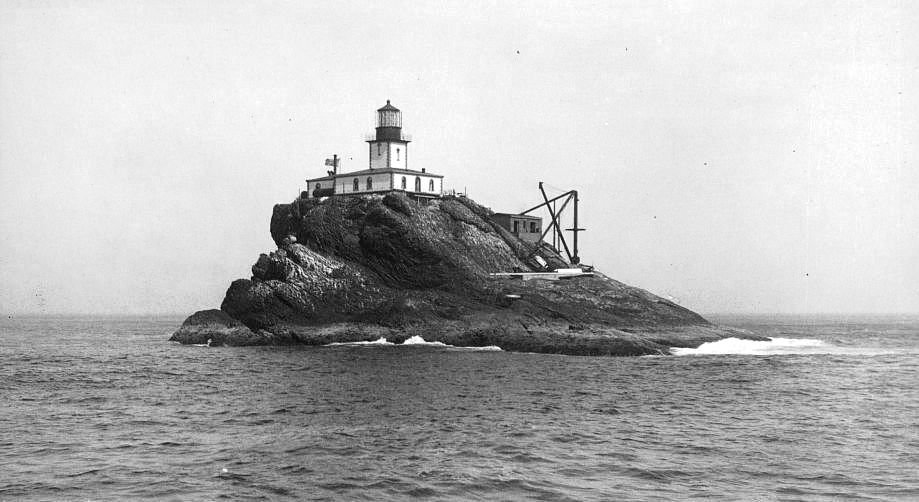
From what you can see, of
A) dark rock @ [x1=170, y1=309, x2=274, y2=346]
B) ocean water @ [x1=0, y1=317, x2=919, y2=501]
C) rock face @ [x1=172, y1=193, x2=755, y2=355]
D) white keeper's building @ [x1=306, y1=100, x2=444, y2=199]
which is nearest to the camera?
ocean water @ [x1=0, y1=317, x2=919, y2=501]

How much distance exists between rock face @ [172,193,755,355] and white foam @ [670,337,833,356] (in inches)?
40.2

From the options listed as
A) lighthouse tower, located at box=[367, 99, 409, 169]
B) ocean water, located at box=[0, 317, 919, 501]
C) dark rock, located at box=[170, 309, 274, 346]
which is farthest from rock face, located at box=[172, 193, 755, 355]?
ocean water, located at box=[0, 317, 919, 501]

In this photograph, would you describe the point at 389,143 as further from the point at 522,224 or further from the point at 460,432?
the point at 460,432

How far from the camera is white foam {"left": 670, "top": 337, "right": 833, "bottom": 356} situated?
6738cm

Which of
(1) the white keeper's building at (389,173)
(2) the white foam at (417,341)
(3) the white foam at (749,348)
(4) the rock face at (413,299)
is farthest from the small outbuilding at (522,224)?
(3) the white foam at (749,348)

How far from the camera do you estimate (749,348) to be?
7206 cm

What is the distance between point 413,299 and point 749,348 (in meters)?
30.6

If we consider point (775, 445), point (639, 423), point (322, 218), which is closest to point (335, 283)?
point (322, 218)

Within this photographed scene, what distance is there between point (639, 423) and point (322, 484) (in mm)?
14611

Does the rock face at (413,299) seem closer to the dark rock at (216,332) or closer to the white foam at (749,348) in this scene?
the dark rock at (216,332)

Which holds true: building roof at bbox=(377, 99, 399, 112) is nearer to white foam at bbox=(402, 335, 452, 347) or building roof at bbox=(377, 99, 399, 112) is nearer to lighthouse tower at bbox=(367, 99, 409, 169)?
lighthouse tower at bbox=(367, 99, 409, 169)

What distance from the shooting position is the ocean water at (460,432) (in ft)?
69.6

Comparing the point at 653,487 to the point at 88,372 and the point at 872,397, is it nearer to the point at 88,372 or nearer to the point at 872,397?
the point at 872,397

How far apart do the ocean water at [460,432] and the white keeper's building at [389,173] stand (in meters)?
40.5
